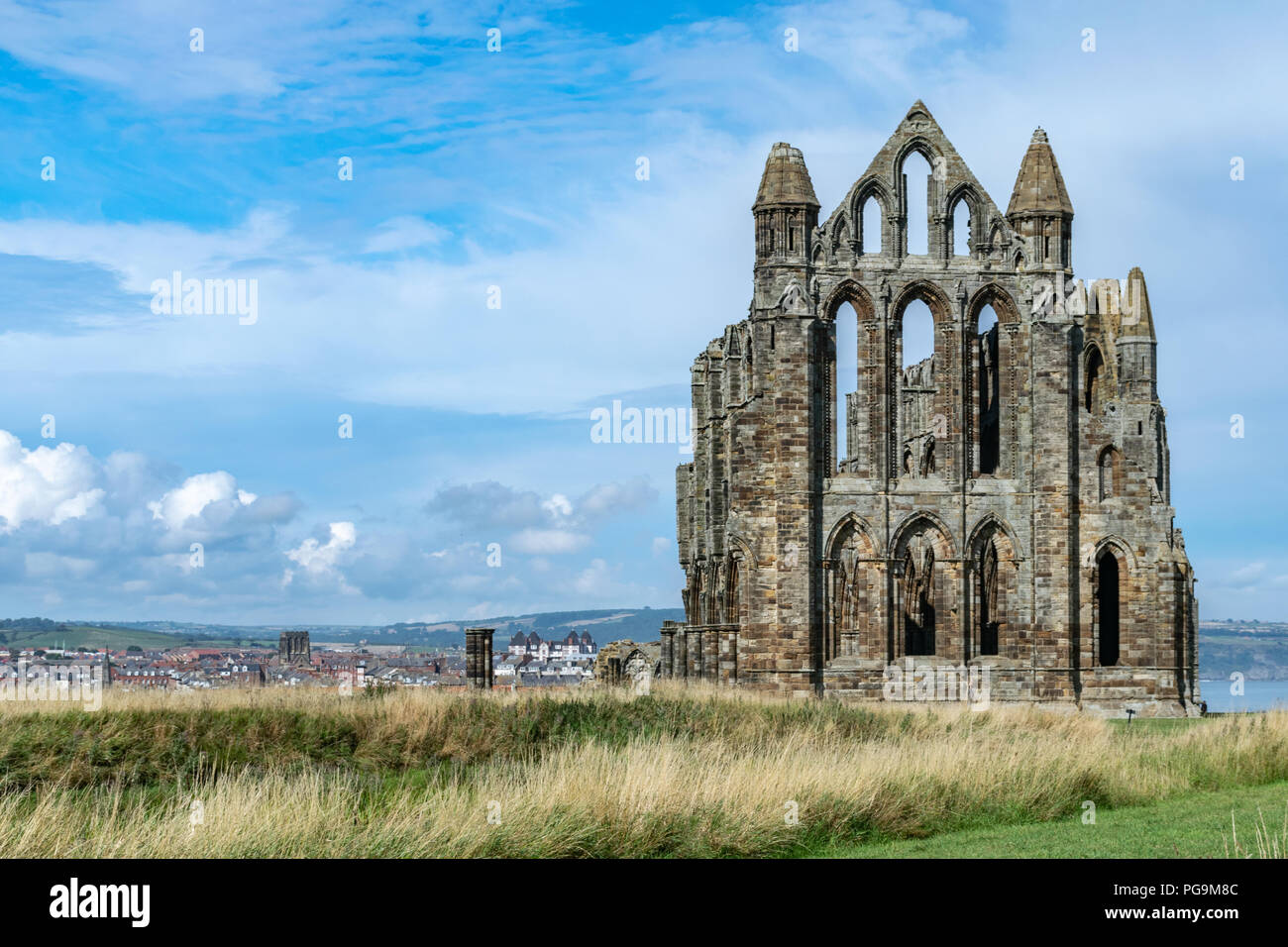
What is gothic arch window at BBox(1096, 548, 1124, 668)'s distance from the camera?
150 feet

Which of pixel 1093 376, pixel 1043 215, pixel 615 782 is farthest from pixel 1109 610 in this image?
pixel 615 782

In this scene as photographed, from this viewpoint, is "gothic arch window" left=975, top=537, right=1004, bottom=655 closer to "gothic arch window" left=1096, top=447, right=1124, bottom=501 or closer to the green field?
"gothic arch window" left=1096, top=447, right=1124, bottom=501

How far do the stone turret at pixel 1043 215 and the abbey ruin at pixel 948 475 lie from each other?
0.05 metres

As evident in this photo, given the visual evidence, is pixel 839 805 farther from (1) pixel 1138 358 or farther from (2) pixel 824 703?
(1) pixel 1138 358

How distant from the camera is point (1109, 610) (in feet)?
156

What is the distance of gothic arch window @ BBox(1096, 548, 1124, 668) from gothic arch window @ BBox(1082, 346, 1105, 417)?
16.0ft

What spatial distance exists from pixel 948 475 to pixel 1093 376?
25.4ft

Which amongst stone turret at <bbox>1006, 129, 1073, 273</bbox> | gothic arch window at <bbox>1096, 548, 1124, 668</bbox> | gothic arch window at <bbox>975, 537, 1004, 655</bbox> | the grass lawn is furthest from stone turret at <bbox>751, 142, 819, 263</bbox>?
the grass lawn

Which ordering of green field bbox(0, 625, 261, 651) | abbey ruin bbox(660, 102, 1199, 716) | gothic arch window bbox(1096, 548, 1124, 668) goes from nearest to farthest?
abbey ruin bbox(660, 102, 1199, 716) < gothic arch window bbox(1096, 548, 1124, 668) < green field bbox(0, 625, 261, 651)

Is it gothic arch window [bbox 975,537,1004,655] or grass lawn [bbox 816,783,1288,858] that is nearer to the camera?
grass lawn [bbox 816,783,1288,858]

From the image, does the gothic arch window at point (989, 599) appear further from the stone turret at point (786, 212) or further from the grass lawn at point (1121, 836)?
the grass lawn at point (1121, 836)

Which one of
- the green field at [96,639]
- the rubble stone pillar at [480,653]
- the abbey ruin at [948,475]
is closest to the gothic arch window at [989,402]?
the abbey ruin at [948,475]
